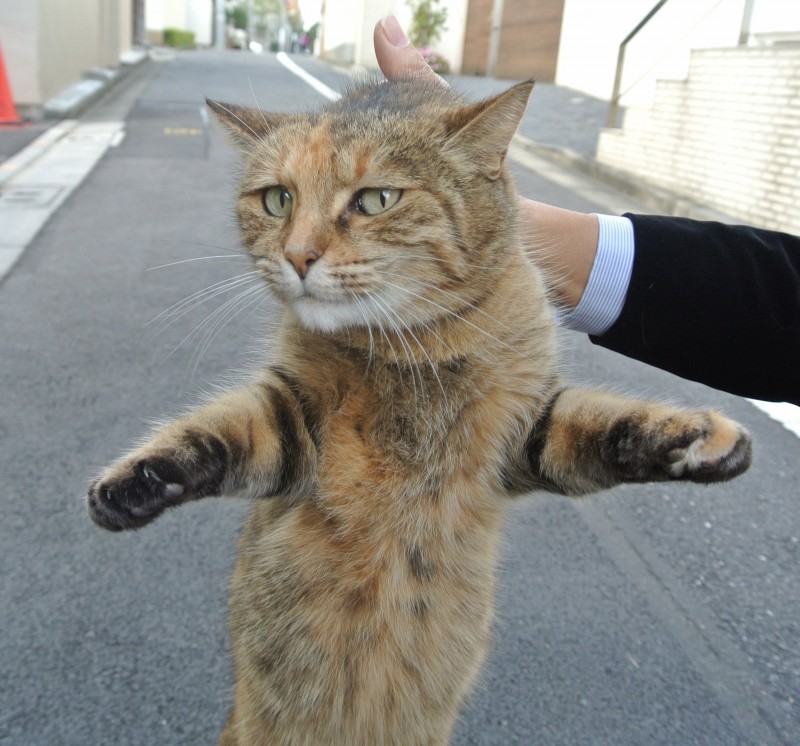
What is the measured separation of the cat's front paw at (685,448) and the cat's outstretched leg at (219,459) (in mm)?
738

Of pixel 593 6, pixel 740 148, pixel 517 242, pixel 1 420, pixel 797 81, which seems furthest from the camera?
pixel 593 6

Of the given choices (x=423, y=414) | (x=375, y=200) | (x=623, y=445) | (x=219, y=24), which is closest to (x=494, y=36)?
(x=375, y=200)

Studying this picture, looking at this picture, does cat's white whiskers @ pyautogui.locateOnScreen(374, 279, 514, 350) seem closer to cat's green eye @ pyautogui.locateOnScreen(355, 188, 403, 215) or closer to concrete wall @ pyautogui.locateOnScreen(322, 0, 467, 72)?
cat's green eye @ pyautogui.locateOnScreen(355, 188, 403, 215)

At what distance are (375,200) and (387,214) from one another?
0.18ft

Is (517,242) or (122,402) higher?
(517,242)

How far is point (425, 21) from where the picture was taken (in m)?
22.2

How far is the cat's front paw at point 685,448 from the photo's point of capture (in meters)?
1.52

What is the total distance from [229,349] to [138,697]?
2.62 m

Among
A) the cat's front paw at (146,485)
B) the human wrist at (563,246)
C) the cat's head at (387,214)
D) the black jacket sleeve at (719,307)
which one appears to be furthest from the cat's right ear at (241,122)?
the black jacket sleeve at (719,307)

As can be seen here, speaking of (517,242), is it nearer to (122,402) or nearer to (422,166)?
(422,166)

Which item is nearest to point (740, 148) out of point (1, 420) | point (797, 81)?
point (797, 81)

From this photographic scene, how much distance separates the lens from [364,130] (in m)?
2.05

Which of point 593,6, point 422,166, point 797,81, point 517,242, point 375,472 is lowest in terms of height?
point 375,472

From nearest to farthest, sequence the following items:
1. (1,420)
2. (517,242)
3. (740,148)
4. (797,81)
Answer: (517,242) < (1,420) < (797,81) < (740,148)
